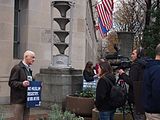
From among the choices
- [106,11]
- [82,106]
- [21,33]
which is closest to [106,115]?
[82,106]

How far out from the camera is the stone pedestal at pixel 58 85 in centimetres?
1301

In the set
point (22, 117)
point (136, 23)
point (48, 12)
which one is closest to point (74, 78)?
point (48, 12)

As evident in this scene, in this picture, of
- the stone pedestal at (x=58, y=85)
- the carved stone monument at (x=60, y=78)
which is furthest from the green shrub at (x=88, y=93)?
the stone pedestal at (x=58, y=85)

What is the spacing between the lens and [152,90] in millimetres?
5609

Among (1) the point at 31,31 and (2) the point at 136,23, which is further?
(2) the point at 136,23

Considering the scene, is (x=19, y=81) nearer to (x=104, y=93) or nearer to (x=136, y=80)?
(x=104, y=93)

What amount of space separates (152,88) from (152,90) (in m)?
0.03

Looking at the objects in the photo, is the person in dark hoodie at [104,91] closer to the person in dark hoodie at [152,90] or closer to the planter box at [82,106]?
the person in dark hoodie at [152,90]

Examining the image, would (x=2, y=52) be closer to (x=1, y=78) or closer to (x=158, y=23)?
Answer: (x=1, y=78)

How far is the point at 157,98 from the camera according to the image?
5.53 meters

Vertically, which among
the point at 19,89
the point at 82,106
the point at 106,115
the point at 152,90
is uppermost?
the point at 152,90

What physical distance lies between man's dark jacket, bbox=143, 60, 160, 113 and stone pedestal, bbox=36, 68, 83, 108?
23.7 feet

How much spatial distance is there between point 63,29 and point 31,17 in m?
2.15

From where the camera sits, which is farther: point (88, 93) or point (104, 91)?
point (88, 93)
